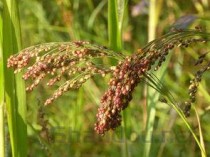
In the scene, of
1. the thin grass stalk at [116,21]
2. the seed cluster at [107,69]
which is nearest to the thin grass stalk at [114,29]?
the thin grass stalk at [116,21]

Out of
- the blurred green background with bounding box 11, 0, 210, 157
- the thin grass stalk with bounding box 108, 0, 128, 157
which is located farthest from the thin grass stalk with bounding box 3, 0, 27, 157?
the blurred green background with bounding box 11, 0, 210, 157

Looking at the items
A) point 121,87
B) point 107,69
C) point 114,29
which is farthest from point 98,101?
point 121,87

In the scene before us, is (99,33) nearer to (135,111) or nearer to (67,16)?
(135,111)

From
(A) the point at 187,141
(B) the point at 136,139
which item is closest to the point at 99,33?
(B) the point at 136,139

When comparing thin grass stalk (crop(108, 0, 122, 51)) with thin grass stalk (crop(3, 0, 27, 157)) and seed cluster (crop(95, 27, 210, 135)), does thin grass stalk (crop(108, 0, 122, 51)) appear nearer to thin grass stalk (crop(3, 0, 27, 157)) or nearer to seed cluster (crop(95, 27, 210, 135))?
thin grass stalk (crop(3, 0, 27, 157))

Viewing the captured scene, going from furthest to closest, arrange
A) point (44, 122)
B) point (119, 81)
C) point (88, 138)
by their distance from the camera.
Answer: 1. point (88, 138)
2. point (44, 122)
3. point (119, 81)

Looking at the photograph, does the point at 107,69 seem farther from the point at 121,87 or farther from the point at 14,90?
the point at 14,90

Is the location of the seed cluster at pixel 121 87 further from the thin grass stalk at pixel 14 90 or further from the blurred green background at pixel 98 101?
the blurred green background at pixel 98 101
